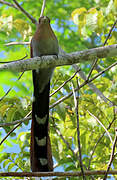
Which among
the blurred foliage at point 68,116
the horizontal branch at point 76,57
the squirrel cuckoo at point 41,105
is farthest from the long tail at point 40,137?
the horizontal branch at point 76,57

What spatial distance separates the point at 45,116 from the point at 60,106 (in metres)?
0.20

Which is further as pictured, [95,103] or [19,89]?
[95,103]

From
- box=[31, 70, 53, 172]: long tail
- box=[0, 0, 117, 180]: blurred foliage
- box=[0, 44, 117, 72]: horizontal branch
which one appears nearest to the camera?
box=[0, 44, 117, 72]: horizontal branch

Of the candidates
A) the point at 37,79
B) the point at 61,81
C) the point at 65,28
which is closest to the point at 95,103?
the point at 61,81

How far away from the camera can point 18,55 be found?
1.56 m

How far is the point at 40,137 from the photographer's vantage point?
292 cm

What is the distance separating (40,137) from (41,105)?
355 mm

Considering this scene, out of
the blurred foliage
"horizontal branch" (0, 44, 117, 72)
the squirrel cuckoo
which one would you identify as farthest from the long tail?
"horizontal branch" (0, 44, 117, 72)

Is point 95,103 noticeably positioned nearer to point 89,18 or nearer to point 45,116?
point 45,116

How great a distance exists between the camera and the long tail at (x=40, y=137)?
280 cm

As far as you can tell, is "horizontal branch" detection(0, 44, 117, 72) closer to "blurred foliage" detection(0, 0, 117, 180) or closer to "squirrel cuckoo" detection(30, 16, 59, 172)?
"blurred foliage" detection(0, 0, 117, 180)

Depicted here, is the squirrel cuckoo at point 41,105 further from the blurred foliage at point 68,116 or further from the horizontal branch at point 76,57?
the horizontal branch at point 76,57

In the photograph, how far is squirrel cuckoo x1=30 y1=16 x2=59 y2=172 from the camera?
284 centimetres

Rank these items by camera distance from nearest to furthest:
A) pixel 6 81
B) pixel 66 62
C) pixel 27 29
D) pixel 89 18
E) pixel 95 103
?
1. pixel 6 81
2. pixel 66 62
3. pixel 95 103
4. pixel 89 18
5. pixel 27 29
